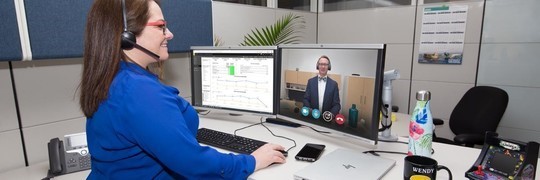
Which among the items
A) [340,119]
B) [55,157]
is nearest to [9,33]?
[55,157]

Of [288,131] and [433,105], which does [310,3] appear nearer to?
[433,105]

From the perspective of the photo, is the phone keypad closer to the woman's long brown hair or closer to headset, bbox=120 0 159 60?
the woman's long brown hair

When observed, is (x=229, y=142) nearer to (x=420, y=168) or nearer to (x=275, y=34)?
(x=420, y=168)

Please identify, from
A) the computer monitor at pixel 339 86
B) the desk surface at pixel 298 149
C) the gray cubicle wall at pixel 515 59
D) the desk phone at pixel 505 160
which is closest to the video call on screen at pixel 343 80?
the computer monitor at pixel 339 86

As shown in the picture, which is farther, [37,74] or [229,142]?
[37,74]

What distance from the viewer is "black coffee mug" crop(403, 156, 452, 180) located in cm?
89

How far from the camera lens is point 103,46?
0.82 m

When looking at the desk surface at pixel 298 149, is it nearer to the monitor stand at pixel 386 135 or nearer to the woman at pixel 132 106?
the monitor stand at pixel 386 135

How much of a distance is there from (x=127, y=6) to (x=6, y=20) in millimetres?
863

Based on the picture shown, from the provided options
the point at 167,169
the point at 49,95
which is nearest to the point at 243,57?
the point at 167,169

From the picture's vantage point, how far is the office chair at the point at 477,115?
197 cm

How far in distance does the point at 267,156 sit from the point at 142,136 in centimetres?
47

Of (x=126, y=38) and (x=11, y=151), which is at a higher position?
(x=126, y=38)

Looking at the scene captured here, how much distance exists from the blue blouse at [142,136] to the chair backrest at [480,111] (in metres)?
1.93
